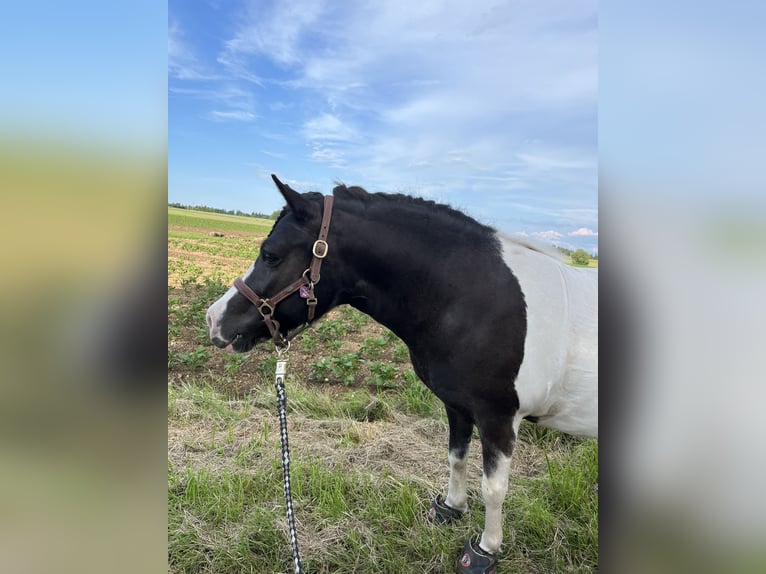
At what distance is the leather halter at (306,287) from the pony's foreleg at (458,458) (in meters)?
1.45

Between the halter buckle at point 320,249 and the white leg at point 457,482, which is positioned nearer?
the halter buckle at point 320,249

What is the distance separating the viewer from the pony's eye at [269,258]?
269 centimetres

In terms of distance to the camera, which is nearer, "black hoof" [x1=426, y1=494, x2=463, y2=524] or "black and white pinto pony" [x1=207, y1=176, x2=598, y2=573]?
"black and white pinto pony" [x1=207, y1=176, x2=598, y2=573]

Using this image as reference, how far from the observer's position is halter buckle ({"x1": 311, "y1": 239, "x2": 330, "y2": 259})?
262cm

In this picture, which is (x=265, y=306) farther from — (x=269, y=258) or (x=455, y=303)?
(x=455, y=303)

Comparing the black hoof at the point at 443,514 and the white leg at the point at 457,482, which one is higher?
the white leg at the point at 457,482

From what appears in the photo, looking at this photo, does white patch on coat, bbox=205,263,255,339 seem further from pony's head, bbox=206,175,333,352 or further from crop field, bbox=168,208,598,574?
crop field, bbox=168,208,598,574

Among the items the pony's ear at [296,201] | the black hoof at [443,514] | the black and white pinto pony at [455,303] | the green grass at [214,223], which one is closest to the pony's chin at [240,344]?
the black and white pinto pony at [455,303]

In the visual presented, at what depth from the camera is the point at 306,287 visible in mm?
2666

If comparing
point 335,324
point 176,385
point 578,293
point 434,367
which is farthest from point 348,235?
point 335,324

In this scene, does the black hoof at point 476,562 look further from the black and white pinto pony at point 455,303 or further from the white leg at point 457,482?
the white leg at point 457,482

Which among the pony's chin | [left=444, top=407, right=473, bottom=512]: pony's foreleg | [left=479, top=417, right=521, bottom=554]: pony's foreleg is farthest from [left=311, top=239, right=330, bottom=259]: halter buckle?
[left=444, top=407, right=473, bottom=512]: pony's foreleg

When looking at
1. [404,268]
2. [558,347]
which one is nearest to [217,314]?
[404,268]
